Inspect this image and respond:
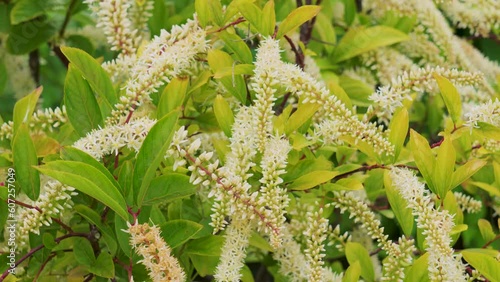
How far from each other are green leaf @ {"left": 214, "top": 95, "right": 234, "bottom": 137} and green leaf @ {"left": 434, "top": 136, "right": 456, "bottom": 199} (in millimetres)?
362

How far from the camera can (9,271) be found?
1.41 metres

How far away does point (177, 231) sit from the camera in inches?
51.9

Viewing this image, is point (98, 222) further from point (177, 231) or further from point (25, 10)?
point (25, 10)

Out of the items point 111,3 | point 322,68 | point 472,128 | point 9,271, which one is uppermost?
point 111,3

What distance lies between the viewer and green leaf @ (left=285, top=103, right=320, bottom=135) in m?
1.37

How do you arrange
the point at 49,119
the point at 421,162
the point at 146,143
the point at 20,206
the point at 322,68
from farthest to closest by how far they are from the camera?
the point at 322,68, the point at 49,119, the point at 20,206, the point at 421,162, the point at 146,143

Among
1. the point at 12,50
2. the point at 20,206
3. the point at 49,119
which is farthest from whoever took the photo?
the point at 12,50

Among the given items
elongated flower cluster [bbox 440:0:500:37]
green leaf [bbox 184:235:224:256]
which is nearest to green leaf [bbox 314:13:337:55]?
elongated flower cluster [bbox 440:0:500:37]

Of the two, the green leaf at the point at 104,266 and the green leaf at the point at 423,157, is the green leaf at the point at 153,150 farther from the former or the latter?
the green leaf at the point at 423,157

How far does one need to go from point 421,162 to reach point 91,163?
1.80 ft

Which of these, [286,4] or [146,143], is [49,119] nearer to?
[146,143]

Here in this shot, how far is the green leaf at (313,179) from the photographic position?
1.37 meters

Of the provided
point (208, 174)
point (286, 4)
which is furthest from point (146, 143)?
point (286, 4)

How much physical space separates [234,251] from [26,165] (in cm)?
39
